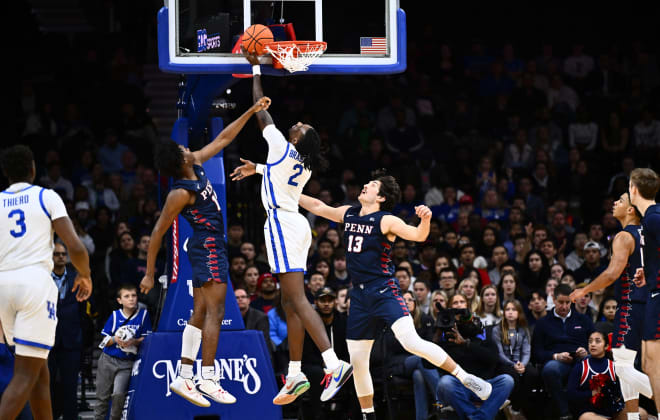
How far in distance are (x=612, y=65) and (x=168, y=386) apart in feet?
38.9

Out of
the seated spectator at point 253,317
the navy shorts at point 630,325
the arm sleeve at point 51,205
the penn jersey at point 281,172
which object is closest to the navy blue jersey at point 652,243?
the navy shorts at point 630,325

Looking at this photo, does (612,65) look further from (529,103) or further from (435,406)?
(435,406)

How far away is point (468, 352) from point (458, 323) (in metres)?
0.34

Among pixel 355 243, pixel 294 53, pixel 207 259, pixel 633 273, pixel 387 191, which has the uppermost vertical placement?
pixel 294 53

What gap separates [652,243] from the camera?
8688 millimetres

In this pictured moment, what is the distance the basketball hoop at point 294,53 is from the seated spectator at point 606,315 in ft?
17.4

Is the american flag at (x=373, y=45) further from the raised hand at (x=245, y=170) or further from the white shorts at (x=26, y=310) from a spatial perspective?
the white shorts at (x=26, y=310)

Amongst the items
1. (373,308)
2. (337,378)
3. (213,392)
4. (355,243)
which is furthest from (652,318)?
(213,392)

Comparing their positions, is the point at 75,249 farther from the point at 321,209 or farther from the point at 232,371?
the point at 232,371

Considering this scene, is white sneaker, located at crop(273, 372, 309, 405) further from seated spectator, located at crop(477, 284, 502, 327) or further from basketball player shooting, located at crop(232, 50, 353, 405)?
seated spectator, located at crop(477, 284, 502, 327)

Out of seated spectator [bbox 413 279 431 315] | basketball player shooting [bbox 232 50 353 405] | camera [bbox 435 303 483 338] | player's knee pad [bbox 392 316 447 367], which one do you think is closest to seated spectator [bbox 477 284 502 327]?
→ seated spectator [bbox 413 279 431 315]

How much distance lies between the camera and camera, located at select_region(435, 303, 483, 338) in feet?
35.8

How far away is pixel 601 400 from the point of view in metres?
10.7

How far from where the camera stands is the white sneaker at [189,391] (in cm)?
812
